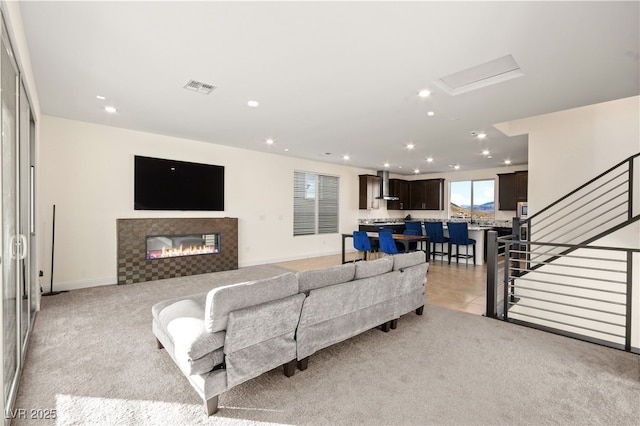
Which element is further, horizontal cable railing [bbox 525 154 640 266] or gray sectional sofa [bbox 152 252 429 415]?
horizontal cable railing [bbox 525 154 640 266]

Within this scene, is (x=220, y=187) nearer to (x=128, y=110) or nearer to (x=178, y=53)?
(x=128, y=110)

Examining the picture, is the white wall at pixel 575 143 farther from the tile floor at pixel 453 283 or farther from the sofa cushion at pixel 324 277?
the sofa cushion at pixel 324 277

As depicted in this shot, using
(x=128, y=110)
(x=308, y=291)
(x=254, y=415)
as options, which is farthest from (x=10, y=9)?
(x=254, y=415)

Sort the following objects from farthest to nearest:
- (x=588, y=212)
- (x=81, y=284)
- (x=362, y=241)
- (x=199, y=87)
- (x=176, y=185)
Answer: (x=362, y=241)
(x=176, y=185)
(x=81, y=284)
(x=588, y=212)
(x=199, y=87)

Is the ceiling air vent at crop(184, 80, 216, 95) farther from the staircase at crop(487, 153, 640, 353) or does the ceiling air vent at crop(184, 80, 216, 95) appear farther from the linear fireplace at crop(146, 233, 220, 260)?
the staircase at crop(487, 153, 640, 353)

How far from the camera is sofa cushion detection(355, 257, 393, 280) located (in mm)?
2924

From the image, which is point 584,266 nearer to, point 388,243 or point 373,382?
point 388,243

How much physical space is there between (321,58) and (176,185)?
13.9 ft

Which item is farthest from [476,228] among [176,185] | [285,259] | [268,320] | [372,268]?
[176,185]

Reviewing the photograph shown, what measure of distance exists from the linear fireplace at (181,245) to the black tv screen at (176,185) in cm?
56

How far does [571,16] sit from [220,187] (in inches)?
231

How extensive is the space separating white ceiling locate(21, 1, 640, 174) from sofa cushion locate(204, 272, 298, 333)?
192 centimetres

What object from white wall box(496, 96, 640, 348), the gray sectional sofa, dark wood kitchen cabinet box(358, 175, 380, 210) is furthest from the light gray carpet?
dark wood kitchen cabinet box(358, 175, 380, 210)

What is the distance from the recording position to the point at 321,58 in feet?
9.01
